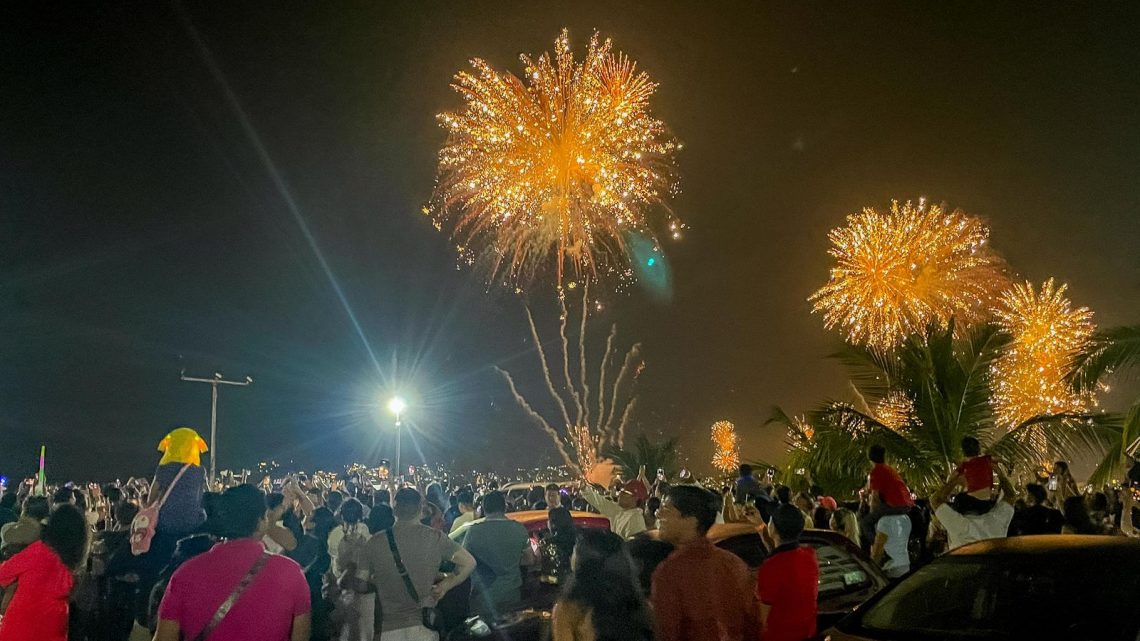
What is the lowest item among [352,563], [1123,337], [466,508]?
[352,563]

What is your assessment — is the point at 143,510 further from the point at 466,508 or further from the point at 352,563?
the point at 466,508

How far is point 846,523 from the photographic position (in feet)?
34.9

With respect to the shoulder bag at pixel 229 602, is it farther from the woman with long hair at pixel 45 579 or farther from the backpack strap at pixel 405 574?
the woman with long hair at pixel 45 579

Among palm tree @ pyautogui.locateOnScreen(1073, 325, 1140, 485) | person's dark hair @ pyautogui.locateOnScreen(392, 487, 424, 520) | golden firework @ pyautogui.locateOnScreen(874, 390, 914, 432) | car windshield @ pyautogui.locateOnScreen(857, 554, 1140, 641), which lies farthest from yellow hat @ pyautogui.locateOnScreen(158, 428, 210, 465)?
palm tree @ pyautogui.locateOnScreen(1073, 325, 1140, 485)

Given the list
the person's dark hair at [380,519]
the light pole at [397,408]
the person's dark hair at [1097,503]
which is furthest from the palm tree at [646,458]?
the person's dark hair at [380,519]

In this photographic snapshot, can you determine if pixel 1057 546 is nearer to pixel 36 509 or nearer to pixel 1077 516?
pixel 1077 516

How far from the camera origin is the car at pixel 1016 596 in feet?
14.4

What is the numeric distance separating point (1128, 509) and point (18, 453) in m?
36.6

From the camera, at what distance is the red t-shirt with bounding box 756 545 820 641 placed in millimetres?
4625

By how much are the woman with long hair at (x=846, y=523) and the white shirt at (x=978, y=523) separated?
→ 251 cm

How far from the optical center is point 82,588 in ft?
23.9

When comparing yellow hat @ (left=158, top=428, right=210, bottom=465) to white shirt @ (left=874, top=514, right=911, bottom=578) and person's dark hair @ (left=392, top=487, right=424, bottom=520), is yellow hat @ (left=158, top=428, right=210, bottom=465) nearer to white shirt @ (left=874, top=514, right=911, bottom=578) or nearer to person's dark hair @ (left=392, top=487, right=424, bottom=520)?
person's dark hair @ (left=392, top=487, right=424, bottom=520)

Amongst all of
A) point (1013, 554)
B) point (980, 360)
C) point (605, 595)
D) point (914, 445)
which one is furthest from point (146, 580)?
point (980, 360)

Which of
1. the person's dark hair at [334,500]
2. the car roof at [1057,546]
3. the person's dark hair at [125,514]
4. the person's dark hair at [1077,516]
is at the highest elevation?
the person's dark hair at [334,500]
